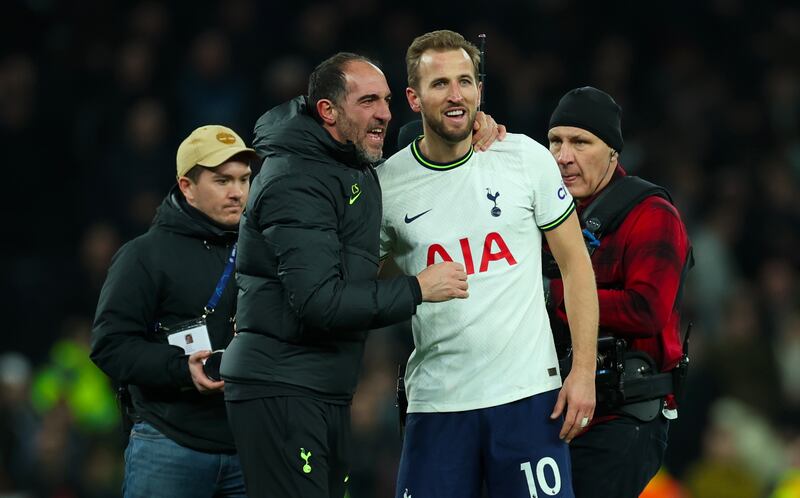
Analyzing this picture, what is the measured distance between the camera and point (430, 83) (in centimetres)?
479

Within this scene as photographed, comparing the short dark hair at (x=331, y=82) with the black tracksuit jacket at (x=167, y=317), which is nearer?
the short dark hair at (x=331, y=82)

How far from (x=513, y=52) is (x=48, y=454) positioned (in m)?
5.12

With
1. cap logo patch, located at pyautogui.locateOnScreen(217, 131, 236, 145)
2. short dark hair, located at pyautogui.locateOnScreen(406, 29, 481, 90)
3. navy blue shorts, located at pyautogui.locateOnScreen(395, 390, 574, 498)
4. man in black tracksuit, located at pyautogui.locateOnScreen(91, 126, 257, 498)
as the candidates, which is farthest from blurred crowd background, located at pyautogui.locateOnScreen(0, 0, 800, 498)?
short dark hair, located at pyautogui.locateOnScreen(406, 29, 481, 90)

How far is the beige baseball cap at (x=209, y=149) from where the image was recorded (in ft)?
17.4

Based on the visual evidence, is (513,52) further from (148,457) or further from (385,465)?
(148,457)

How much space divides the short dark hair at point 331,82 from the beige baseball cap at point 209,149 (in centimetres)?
71

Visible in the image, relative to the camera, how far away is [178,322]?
525 cm

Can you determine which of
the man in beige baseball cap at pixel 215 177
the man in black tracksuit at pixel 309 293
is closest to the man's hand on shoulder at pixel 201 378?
the man in black tracksuit at pixel 309 293

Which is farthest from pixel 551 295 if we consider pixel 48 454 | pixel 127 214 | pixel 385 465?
pixel 127 214

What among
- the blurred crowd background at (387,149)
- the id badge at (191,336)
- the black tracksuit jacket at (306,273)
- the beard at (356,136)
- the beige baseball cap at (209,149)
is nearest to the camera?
the black tracksuit jacket at (306,273)

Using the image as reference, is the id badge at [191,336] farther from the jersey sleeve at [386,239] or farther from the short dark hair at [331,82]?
the short dark hair at [331,82]

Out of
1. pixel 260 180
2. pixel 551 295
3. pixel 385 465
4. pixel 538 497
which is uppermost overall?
pixel 260 180

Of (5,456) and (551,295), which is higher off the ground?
(551,295)

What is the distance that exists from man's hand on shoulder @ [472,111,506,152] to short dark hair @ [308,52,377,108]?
1.66 feet
